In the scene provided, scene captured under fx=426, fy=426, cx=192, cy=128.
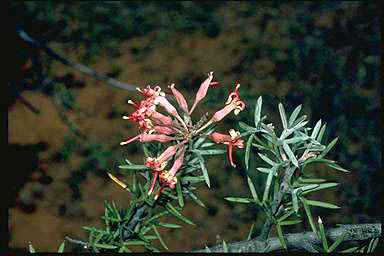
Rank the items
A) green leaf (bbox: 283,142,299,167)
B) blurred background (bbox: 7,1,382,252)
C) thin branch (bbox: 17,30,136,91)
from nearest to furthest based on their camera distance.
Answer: green leaf (bbox: 283,142,299,167), thin branch (bbox: 17,30,136,91), blurred background (bbox: 7,1,382,252)

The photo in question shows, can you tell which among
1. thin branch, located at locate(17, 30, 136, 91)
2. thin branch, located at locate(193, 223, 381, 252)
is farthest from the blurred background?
thin branch, located at locate(193, 223, 381, 252)

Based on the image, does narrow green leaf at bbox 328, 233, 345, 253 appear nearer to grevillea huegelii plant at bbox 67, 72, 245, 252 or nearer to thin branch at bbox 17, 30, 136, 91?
grevillea huegelii plant at bbox 67, 72, 245, 252

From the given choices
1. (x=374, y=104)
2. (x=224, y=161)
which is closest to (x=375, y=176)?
(x=374, y=104)

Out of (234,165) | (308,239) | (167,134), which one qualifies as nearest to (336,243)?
(308,239)

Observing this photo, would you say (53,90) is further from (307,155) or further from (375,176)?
(307,155)

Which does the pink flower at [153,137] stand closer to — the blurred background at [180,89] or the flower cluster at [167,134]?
the flower cluster at [167,134]

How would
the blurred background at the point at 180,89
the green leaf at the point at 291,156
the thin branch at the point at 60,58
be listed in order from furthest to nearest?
the blurred background at the point at 180,89, the thin branch at the point at 60,58, the green leaf at the point at 291,156

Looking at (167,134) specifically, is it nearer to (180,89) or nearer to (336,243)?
(336,243)

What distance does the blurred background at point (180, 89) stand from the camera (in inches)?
75.9

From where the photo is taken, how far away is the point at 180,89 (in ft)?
7.41

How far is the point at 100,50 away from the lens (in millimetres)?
2412

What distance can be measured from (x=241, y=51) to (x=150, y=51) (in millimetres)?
520

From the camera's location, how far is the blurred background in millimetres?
1927

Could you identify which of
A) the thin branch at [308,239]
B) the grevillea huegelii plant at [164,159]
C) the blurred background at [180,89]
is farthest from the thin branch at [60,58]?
the thin branch at [308,239]
